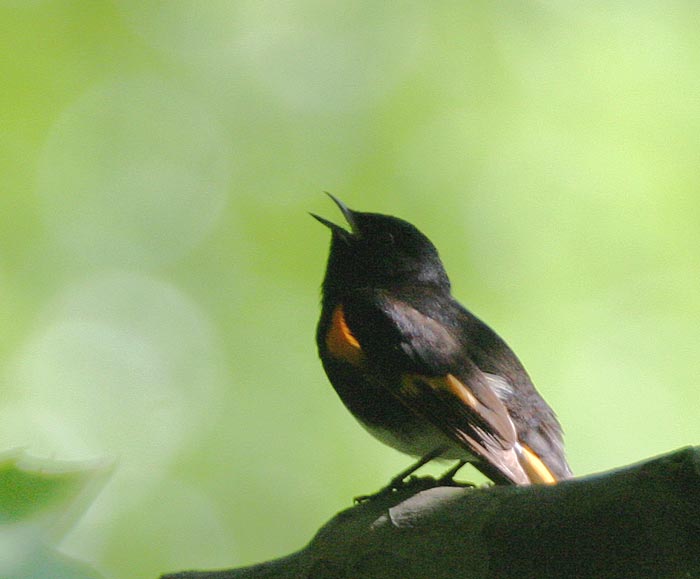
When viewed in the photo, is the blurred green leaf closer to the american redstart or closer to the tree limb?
the tree limb

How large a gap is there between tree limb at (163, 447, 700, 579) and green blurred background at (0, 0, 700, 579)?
3.61 meters

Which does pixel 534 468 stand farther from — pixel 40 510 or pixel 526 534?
pixel 40 510

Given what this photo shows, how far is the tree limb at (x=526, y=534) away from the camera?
1.53 meters

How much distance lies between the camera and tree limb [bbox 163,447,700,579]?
1.53 meters

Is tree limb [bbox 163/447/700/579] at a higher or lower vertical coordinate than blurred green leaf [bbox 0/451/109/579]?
lower

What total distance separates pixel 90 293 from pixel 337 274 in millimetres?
3809

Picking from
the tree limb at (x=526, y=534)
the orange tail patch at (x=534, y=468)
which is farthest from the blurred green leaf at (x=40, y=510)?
the orange tail patch at (x=534, y=468)

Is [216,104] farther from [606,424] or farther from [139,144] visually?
[606,424]

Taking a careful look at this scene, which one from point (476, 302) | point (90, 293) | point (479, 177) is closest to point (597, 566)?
point (476, 302)

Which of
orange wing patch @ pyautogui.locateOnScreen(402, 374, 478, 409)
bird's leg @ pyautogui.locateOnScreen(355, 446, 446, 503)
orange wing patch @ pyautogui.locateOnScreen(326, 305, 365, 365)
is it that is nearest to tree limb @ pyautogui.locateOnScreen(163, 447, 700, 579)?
bird's leg @ pyautogui.locateOnScreen(355, 446, 446, 503)

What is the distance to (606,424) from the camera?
556cm

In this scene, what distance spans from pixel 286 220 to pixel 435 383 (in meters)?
4.23

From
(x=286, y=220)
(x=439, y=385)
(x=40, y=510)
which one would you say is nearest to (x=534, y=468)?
(x=439, y=385)

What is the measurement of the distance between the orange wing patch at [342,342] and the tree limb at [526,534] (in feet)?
3.09
